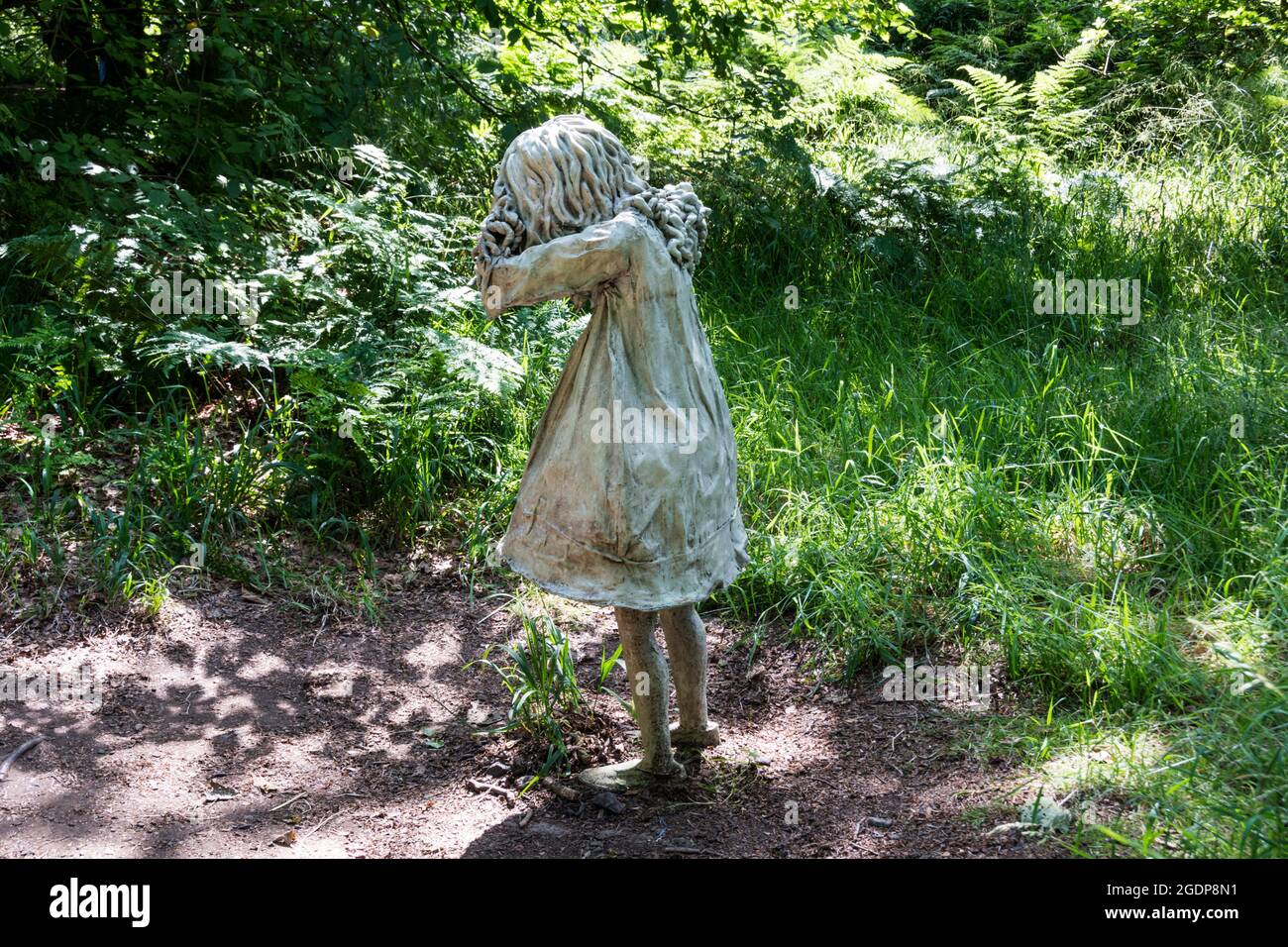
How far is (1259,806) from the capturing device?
3.16 metres

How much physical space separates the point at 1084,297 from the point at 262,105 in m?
4.82

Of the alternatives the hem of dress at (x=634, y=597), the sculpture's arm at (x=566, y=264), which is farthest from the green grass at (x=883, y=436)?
the sculpture's arm at (x=566, y=264)

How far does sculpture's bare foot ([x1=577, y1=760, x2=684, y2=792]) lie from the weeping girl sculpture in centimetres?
74

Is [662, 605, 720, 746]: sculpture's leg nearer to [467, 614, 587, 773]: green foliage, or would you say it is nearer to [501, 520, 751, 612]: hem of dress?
[501, 520, 751, 612]: hem of dress

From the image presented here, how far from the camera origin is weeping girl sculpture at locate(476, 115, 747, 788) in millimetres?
3287

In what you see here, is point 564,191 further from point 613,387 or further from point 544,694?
point 544,694

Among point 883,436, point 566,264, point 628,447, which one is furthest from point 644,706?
point 883,436

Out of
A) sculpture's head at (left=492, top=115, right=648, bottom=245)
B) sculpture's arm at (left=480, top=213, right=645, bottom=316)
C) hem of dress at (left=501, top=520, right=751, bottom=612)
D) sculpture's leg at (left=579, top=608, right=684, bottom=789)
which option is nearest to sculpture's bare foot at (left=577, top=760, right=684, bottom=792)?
sculpture's leg at (left=579, top=608, right=684, bottom=789)

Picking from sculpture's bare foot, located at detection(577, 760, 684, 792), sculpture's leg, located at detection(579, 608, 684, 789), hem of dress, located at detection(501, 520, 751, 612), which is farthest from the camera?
sculpture's bare foot, located at detection(577, 760, 684, 792)

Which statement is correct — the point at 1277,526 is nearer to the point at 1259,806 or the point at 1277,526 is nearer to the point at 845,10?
the point at 1259,806

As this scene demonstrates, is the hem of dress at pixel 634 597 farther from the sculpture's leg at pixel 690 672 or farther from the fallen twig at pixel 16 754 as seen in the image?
the fallen twig at pixel 16 754

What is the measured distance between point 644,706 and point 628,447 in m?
0.95

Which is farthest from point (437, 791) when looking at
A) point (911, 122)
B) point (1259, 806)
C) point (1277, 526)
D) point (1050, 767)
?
point (911, 122)

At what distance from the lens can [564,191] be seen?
10.8 ft
